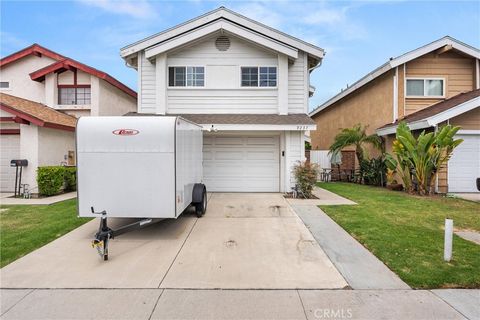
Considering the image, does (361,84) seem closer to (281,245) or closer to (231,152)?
(231,152)

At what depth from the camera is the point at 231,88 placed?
40.6 feet

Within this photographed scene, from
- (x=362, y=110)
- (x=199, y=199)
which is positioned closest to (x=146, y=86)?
(x=199, y=199)

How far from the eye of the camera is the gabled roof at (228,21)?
1214 cm

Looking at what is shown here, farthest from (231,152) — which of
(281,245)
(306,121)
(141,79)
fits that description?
(281,245)

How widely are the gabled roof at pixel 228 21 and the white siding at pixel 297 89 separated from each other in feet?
1.89

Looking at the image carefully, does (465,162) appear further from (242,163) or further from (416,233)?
(242,163)

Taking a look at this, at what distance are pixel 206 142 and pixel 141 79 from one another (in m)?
4.01

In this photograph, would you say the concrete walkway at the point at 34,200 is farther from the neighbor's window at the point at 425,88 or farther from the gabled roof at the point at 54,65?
the neighbor's window at the point at 425,88

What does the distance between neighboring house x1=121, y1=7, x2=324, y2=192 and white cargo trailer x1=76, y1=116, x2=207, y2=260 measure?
20.9ft

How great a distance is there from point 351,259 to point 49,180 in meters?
11.7

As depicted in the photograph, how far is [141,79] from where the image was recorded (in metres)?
12.5

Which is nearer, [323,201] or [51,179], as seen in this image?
[323,201]

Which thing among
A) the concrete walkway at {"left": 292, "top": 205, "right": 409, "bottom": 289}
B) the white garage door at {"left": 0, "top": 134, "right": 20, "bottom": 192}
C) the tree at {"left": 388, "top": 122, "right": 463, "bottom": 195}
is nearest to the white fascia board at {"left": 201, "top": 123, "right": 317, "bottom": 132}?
the tree at {"left": 388, "top": 122, "right": 463, "bottom": 195}

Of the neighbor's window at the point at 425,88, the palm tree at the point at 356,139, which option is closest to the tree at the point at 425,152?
the palm tree at the point at 356,139
